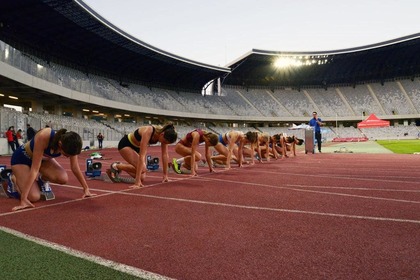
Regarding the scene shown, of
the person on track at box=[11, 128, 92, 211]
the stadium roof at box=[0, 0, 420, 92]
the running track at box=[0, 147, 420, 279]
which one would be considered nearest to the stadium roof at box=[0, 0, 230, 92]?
the stadium roof at box=[0, 0, 420, 92]

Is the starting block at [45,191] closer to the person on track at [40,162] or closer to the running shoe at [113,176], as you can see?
the person on track at [40,162]

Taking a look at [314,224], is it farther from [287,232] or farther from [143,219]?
[143,219]

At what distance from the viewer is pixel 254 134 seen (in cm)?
1039

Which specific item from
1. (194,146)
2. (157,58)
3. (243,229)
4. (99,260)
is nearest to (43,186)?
(99,260)

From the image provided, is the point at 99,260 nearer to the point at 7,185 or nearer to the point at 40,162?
the point at 40,162

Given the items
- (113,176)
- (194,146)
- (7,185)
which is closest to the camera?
(7,185)

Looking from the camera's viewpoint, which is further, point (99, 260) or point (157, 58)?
point (157, 58)

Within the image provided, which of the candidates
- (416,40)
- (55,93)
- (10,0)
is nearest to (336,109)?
(416,40)

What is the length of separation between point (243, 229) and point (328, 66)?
2615 inches

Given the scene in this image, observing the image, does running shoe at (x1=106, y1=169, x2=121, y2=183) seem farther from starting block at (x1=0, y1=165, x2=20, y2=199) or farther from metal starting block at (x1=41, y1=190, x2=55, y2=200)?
starting block at (x1=0, y1=165, x2=20, y2=199)

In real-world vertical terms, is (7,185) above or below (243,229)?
above

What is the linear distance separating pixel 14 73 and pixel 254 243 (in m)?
24.9

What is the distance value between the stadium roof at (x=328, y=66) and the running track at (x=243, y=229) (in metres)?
53.6

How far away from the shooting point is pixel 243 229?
3344 mm
